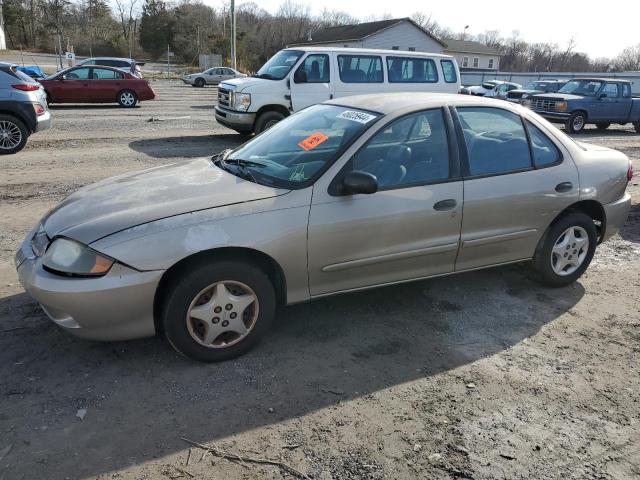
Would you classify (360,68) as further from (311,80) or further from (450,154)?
(450,154)

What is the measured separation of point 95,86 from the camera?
17969 mm

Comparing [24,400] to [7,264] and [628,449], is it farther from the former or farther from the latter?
[628,449]

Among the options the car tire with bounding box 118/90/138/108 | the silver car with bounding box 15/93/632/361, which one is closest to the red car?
the car tire with bounding box 118/90/138/108

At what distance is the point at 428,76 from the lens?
485 inches

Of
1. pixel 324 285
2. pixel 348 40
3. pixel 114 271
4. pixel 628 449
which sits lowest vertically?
pixel 628 449

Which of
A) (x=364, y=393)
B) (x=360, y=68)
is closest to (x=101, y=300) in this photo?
(x=364, y=393)

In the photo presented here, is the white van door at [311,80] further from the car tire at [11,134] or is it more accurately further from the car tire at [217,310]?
the car tire at [217,310]

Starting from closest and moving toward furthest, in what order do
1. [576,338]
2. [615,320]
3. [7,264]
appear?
[576,338] → [615,320] → [7,264]

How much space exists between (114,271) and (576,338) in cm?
324

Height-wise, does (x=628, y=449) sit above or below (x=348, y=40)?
below

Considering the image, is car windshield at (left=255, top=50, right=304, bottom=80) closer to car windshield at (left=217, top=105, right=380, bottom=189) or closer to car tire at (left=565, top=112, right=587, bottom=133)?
car windshield at (left=217, top=105, right=380, bottom=189)

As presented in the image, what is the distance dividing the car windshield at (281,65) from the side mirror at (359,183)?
837 cm

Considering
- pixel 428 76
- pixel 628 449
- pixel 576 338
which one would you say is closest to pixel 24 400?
pixel 628 449

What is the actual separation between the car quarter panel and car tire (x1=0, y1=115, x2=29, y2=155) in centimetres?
806
